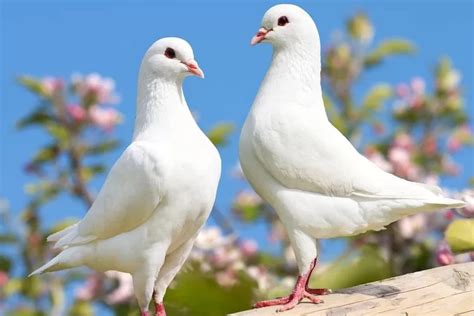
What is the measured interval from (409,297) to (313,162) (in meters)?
0.58

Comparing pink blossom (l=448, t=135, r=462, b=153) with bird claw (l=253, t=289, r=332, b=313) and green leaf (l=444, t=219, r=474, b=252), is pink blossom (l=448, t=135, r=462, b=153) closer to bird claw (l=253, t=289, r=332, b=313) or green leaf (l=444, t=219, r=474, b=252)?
green leaf (l=444, t=219, r=474, b=252)

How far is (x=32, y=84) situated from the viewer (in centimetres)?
503

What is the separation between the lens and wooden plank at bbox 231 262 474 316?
2938mm

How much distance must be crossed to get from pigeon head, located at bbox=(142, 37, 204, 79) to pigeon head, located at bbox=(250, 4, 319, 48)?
0.28 m

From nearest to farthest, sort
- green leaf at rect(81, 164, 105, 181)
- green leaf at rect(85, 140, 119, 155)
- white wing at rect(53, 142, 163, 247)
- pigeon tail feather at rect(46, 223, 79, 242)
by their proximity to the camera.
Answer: white wing at rect(53, 142, 163, 247), pigeon tail feather at rect(46, 223, 79, 242), green leaf at rect(81, 164, 105, 181), green leaf at rect(85, 140, 119, 155)

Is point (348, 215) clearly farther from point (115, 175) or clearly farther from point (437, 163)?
point (437, 163)

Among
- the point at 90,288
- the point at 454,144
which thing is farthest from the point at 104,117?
the point at 454,144

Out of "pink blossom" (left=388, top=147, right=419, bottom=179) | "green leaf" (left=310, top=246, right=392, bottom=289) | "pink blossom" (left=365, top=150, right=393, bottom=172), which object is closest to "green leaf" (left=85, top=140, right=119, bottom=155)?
"pink blossom" (left=365, top=150, right=393, bottom=172)

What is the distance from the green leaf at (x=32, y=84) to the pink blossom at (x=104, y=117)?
29 cm

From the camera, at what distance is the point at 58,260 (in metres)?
2.93

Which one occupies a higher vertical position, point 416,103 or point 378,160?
point 416,103

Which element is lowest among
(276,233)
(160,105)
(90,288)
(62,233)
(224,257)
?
(90,288)

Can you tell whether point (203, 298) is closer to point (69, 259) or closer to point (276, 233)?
point (69, 259)

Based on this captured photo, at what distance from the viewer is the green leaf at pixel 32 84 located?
503 cm
